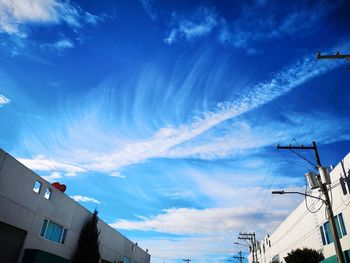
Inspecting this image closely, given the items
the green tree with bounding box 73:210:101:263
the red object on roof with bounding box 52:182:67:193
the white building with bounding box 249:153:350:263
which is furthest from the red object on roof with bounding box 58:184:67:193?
the white building with bounding box 249:153:350:263

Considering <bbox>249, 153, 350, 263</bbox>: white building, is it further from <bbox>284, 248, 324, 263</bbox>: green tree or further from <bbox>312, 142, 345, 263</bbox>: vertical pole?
<bbox>312, 142, 345, 263</bbox>: vertical pole

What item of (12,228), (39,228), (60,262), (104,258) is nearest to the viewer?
(12,228)

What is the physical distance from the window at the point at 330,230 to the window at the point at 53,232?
18.6 meters

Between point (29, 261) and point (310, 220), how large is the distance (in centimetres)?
2182

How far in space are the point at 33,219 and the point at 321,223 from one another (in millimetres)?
20315

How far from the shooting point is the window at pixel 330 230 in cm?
1982

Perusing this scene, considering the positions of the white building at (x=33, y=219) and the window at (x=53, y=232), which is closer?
the white building at (x=33, y=219)

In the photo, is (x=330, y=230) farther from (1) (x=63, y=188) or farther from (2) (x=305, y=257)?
(1) (x=63, y=188)

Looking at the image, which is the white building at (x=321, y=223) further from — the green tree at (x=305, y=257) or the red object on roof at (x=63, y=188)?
the red object on roof at (x=63, y=188)

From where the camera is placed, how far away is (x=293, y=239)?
108 ft

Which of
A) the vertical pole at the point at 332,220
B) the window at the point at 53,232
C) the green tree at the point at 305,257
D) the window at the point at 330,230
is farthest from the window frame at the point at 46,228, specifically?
the window at the point at 330,230

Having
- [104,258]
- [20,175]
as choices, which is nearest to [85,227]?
[104,258]

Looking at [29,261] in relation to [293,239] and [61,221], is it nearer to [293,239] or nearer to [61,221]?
[61,221]

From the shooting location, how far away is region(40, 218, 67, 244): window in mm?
19938
